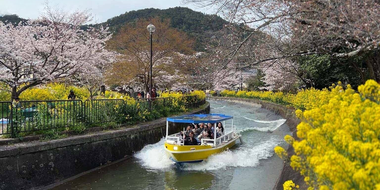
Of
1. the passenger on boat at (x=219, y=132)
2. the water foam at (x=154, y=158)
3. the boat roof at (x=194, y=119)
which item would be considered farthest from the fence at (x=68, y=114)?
the passenger on boat at (x=219, y=132)

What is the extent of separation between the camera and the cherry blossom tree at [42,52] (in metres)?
13.1

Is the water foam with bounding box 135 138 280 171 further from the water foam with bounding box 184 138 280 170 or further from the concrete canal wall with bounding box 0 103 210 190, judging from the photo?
the concrete canal wall with bounding box 0 103 210 190

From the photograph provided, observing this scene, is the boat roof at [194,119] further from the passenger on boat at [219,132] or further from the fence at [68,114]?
the fence at [68,114]

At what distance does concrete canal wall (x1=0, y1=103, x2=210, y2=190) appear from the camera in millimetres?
7906

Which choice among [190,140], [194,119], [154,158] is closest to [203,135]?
[190,140]

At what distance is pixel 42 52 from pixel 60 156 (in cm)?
668

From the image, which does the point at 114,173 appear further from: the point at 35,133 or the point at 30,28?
the point at 30,28

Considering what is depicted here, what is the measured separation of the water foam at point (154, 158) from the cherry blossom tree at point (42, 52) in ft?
17.9

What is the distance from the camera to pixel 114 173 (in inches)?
415

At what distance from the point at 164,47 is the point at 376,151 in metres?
20.2

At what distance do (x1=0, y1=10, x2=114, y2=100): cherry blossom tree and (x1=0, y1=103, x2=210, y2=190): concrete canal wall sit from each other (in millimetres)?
4588

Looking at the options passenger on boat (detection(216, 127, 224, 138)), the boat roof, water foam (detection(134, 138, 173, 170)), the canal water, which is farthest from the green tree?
water foam (detection(134, 138, 173, 170))

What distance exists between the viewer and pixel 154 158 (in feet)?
40.1

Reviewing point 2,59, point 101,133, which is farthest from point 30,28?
point 101,133
